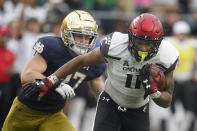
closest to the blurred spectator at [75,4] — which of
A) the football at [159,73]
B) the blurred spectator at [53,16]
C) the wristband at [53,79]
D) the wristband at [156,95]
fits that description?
the blurred spectator at [53,16]

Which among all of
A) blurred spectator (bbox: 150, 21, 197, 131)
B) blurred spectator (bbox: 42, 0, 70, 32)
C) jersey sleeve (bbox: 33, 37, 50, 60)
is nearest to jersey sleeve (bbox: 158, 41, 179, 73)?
jersey sleeve (bbox: 33, 37, 50, 60)

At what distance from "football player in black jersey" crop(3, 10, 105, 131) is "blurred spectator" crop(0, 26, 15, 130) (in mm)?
2974

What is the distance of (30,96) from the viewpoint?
5.87 m

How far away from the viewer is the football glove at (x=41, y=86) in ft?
17.8

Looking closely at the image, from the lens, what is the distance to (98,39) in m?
9.09

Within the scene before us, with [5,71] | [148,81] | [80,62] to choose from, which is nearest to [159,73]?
[148,81]

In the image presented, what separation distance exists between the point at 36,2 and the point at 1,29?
1.64 m

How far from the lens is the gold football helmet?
234 inches

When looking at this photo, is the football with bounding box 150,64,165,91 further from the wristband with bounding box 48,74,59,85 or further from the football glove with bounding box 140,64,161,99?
the wristband with bounding box 48,74,59,85

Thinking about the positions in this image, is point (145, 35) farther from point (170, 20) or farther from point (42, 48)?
point (170, 20)

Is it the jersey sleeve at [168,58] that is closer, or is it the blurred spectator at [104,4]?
the jersey sleeve at [168,58]

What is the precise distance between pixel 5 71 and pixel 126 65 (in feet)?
12.9

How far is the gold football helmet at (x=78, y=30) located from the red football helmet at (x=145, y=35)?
0.67 meters

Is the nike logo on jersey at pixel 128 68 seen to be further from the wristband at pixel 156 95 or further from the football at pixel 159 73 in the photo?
the wristband at pixel 156 95
